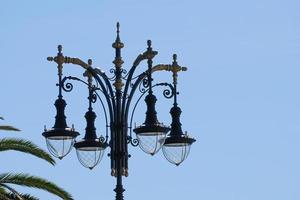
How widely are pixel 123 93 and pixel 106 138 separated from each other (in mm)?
824

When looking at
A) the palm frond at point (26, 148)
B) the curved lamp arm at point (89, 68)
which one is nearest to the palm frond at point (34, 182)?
the palm frond at point (26, 148)

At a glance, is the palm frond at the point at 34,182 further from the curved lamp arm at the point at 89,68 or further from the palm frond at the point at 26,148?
the curved lamp arm at the point at 89,68

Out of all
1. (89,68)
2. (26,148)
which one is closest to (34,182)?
(26,148)

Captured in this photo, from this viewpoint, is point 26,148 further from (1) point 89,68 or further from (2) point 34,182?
(1) point 89,68

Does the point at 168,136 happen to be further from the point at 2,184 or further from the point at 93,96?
the point at 2,184

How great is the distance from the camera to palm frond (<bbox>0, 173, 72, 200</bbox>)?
27.4 metres

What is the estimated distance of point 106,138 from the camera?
Answer: 18547 mm

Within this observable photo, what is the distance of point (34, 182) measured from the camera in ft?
90.7

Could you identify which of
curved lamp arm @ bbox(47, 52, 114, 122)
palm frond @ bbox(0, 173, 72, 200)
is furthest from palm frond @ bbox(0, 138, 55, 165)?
curved lamp arm @ bbox(47, 52, 114, 122)

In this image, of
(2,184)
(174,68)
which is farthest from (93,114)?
(2,184)

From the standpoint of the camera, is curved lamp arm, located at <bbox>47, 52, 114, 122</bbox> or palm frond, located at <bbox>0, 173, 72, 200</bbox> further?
palm frond, located at <bbox>0, 173, 72, 200</bbox>

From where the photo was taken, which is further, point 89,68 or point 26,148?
point 26,148

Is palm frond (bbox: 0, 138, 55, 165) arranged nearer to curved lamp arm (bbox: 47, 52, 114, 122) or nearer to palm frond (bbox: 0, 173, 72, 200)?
palm frond (bbox: 0, 173, 72, 200)

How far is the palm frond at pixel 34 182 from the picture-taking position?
27375 millimetres
